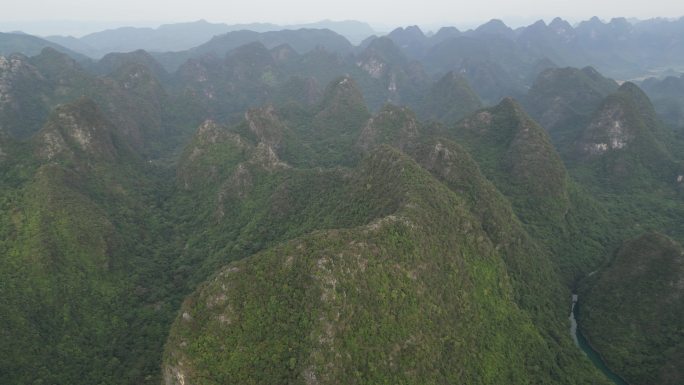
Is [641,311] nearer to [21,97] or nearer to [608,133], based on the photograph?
[608,133]

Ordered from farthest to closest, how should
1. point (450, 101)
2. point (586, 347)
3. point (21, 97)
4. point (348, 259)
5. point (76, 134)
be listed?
point (450, 101), point (21, 97), point (76, 134), point (586, 347), point (348, 259)

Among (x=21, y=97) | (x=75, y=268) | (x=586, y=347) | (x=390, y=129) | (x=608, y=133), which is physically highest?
(x=21, y=97)

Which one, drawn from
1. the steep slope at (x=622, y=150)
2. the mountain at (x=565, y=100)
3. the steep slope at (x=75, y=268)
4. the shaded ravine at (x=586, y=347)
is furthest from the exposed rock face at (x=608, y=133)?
the steep slope at (x=75, y=268)

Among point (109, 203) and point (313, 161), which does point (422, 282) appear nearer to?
point (109, 203)

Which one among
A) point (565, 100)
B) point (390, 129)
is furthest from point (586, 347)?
point (565, 100)

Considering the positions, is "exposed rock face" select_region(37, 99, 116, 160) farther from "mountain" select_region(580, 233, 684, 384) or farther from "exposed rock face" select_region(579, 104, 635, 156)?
"exposed rock face" select_region(579, 104, 635, 156)

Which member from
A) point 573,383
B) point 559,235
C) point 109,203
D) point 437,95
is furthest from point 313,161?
point 437,95

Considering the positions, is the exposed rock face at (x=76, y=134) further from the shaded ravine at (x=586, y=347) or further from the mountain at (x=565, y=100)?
the mountain at (x=565, y=100)
